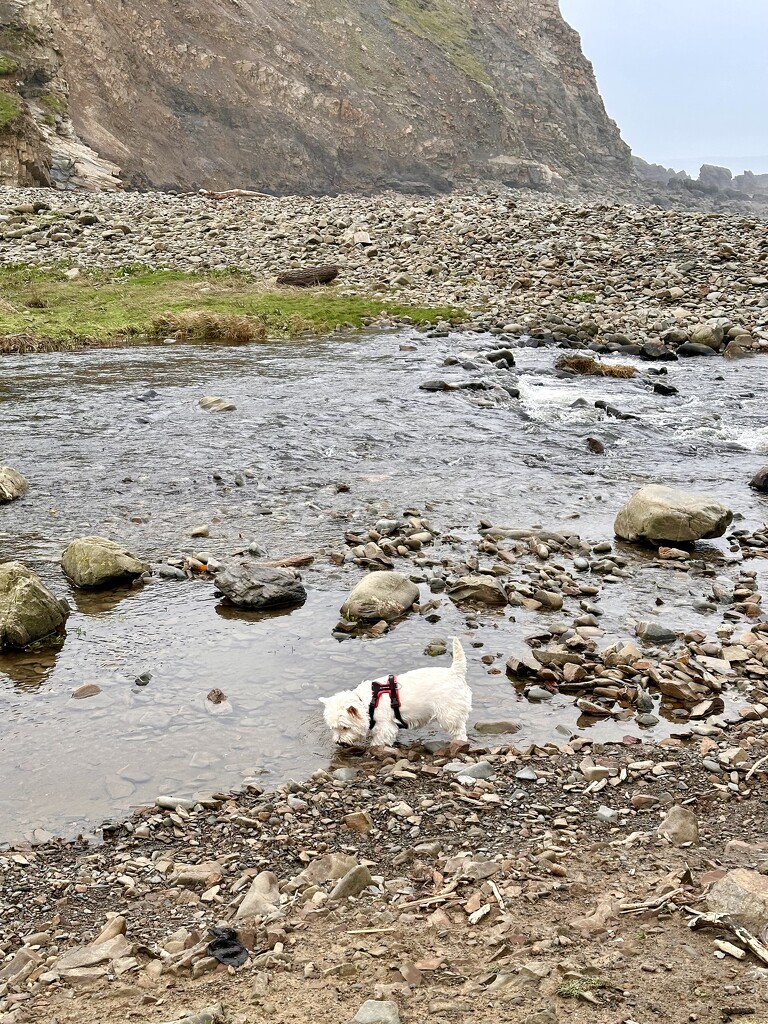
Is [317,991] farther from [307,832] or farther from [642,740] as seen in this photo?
[642,740]

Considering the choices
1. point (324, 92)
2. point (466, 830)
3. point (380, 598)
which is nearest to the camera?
point (466, 830)

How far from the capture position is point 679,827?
650 centimetres

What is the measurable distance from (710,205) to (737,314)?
113 meters

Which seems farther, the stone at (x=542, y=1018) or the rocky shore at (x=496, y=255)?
the rocky shore at (x=496, y=255)

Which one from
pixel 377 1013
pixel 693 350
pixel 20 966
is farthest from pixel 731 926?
pixel 693 350

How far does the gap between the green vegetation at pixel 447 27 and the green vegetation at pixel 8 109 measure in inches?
2828

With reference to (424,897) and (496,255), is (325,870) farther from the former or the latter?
(496,255)

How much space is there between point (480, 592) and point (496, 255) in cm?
2613

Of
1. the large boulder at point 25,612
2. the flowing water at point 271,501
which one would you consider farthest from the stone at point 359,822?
the large boulder at point 25,612

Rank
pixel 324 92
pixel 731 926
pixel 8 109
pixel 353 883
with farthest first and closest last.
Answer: pixel 324 92, pixel 8 109, pixel 353 883, pixel 731 926

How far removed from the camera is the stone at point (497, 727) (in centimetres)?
847

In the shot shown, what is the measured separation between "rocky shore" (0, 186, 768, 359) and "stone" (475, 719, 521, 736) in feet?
62.5

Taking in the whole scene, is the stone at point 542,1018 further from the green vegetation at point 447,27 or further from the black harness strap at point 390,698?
the green vegetation at point 447,27

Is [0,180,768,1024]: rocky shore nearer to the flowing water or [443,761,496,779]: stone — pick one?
[443,761,496,779]: stone
